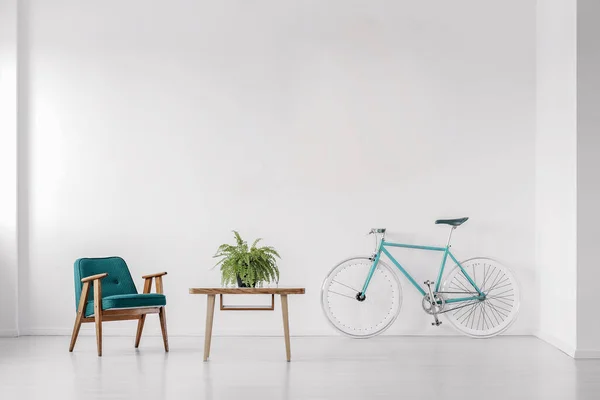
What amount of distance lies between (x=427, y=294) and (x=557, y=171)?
1447 millimetres

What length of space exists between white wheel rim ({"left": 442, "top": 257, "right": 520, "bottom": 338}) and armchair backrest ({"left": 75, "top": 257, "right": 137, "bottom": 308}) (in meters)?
2.61

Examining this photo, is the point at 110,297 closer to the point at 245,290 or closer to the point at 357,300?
the point at 245,290

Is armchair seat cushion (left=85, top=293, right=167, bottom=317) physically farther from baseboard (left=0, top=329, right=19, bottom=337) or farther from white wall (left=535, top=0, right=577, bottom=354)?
white wall (left=535, top=0, right=577, bottom=354)

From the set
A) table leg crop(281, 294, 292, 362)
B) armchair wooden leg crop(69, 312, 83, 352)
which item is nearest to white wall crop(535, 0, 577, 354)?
table leg crop(281, 294, 292, 362)

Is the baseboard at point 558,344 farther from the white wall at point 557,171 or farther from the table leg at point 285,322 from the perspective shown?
the table leg at point 285,322

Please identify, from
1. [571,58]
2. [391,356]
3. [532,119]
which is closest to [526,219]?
[532,119]

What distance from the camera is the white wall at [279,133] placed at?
247 inches

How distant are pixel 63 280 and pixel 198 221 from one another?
128cm

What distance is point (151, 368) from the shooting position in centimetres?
479

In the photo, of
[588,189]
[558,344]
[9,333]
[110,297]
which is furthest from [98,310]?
[588,189]

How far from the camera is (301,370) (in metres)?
4.75

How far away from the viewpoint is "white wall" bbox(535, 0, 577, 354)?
211 inches

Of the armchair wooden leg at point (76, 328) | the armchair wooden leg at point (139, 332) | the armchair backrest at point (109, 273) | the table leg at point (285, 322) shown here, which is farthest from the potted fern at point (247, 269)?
the armchair wooden leg at point (76, 328)

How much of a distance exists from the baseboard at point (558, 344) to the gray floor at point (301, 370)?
7cm
